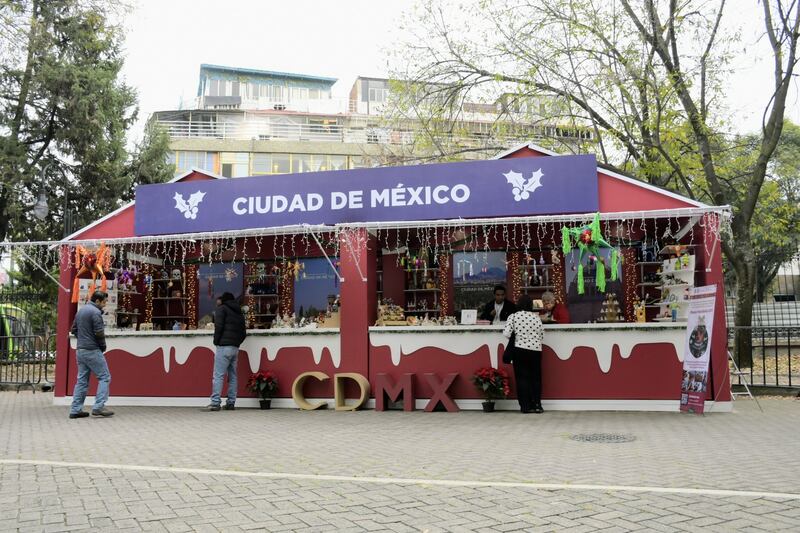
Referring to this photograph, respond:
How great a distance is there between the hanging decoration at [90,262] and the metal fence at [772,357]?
1241 centimetres

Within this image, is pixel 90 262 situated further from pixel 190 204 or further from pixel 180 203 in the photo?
pixel 190 204

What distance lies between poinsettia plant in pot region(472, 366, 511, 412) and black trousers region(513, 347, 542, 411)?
0.76ft

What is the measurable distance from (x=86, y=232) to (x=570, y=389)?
929 centimetres

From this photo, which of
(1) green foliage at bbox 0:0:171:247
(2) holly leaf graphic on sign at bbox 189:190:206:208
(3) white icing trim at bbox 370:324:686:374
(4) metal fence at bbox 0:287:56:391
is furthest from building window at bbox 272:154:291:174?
(3) white icing trim at bbox 370:324:686:374

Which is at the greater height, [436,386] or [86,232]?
[86,232]

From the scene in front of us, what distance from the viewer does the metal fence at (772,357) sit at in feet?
42.9

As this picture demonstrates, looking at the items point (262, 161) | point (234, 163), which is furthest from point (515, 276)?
point (234, 163)

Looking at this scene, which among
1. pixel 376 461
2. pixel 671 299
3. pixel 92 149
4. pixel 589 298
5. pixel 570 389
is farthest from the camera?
pixel 92 149

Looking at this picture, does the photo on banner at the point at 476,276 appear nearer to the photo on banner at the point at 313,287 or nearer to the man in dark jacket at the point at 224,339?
the photo on banner at the point at 313,287

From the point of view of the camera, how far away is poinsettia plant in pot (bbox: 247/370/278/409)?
35.9 ft

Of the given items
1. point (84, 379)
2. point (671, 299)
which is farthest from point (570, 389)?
point (84, 379)

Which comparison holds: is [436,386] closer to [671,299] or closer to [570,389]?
[570,389]

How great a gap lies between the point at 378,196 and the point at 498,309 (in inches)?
112

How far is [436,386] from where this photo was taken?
33.7ft
